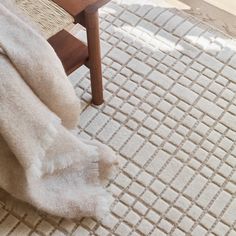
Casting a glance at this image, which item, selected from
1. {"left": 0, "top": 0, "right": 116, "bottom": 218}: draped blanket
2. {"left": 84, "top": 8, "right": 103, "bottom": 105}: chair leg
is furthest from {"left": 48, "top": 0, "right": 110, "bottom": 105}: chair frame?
{"left": 0, "top": 0, "right": 116, "bottom": 218}: draped blanket

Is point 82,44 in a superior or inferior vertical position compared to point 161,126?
superior

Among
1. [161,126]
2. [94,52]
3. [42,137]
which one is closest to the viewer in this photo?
[42,137]

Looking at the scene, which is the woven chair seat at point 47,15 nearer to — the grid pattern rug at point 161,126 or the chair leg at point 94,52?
the chair leg at point 94,52

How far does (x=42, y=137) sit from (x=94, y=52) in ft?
0.88

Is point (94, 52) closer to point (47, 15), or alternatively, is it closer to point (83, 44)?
→ point (83, 44)

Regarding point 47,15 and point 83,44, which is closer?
point 47,15

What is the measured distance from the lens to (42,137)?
99 centimetres

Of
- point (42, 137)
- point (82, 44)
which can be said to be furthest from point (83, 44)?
point (42, 137)

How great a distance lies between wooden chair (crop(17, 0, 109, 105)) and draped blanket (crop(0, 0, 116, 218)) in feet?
0.38

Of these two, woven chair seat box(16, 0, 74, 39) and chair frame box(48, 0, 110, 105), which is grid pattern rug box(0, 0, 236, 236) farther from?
woven chair seat box(16, 0, 74, 39)

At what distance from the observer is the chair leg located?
102cm

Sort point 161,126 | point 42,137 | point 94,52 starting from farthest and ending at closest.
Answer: point 161,126, point 94,52, point 42,137

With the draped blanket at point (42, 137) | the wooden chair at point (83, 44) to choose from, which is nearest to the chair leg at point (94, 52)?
the wooden chair at point (83, 44)

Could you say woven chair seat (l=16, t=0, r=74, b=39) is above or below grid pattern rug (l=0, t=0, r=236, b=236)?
above
